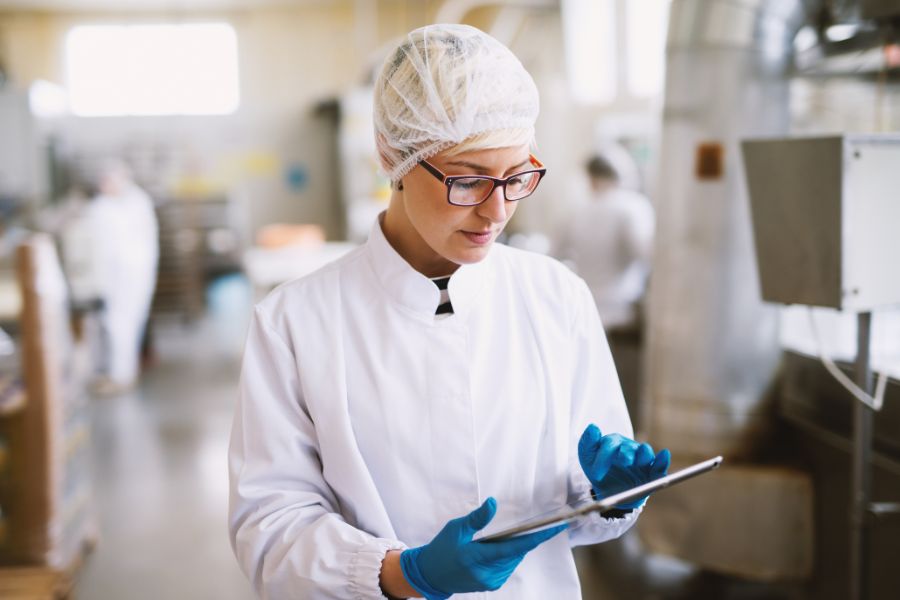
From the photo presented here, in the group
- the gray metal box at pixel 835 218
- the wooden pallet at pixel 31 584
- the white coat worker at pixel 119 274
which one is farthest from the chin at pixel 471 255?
the white coat worker at pixel 119 274

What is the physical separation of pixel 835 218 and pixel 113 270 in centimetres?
569

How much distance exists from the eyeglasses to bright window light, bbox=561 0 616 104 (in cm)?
599

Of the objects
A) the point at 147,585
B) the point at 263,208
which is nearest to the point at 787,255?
the point at 147,585

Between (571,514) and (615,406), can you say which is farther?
(615,406)

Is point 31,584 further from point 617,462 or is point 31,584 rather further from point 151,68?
point 151,68

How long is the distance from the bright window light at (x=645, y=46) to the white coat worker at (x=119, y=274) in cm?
446

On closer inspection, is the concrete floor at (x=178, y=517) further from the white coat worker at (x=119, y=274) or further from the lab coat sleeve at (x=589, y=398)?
the lab coat sleeve at (x=589, y=398)

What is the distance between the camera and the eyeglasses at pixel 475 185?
1.04m

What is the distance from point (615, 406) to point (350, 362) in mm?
449

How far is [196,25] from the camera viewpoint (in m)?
10.5

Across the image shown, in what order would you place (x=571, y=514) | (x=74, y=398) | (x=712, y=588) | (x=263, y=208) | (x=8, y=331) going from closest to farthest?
1. (x=571, y=514)
2. (x=712, y=588)
3. (x=74, y=398)
4. (x=8, y=331)
5. (x=263, y=208)

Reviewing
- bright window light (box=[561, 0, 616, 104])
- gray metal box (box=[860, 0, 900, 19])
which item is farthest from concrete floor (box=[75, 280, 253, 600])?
bright window light (box=[561, 0, 616, 104])

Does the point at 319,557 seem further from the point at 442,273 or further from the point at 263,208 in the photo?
the point at 263,208

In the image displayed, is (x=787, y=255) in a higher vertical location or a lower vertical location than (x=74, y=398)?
higher
